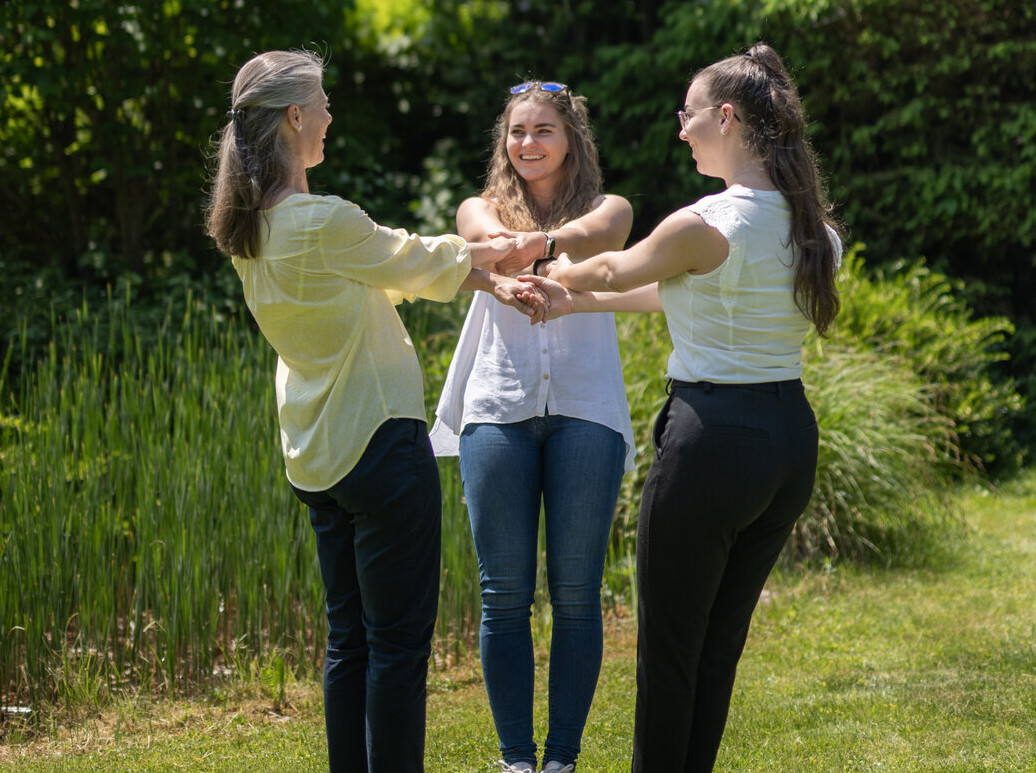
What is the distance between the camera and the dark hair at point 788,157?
2.28m

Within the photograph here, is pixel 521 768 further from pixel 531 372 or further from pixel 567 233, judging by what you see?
pixel 567 233

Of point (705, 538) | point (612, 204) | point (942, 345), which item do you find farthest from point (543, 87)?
point (942, 345)

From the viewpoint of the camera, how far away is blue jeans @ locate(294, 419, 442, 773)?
231 centimetres

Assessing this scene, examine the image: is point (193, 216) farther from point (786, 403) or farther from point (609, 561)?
point (786, 403)

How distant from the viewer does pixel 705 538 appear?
89.5 inches

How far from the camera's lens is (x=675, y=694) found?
7.78 ft

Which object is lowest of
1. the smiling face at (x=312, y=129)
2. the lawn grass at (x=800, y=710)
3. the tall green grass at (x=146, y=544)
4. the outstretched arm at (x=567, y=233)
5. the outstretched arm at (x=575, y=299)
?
the lawn grass at (x=800, y=710)

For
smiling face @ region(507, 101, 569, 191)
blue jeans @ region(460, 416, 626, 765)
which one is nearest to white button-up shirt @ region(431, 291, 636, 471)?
blue jeans @ region(460, 416, 626, 765)

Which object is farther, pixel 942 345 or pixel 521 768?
pixel 942 345

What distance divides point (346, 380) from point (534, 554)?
75 centimetres

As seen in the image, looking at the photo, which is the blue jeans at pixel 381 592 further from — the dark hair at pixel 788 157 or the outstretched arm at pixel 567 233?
the dark hair at pixel 788 157

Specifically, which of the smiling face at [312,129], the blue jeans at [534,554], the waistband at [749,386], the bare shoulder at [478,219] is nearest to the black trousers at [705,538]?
the waistband at [749,386]

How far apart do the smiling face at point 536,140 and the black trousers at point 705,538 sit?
875mm

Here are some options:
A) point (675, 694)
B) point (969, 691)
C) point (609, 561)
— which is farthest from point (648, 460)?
point (675, 694)
